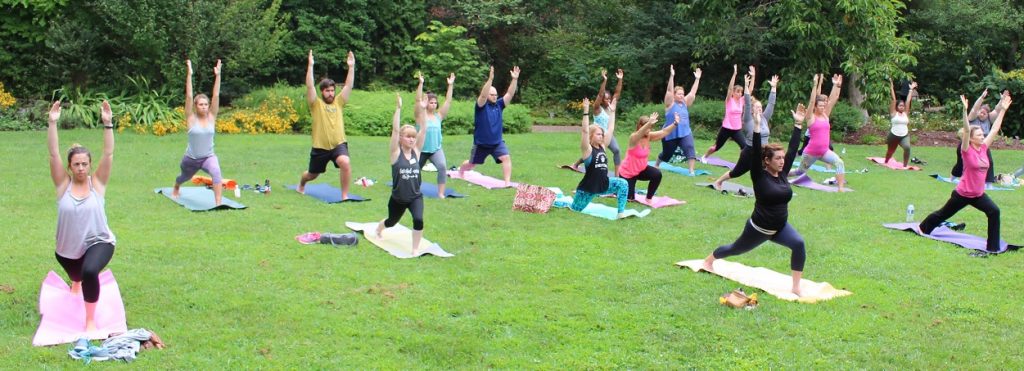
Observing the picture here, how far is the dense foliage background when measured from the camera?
23312 millimetres

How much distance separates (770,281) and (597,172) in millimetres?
3810

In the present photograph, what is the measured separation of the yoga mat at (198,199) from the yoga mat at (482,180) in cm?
429

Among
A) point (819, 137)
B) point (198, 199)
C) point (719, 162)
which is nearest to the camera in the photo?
point (198, 199)

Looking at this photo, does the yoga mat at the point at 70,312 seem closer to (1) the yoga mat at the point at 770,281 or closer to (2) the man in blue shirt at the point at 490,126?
(1) the yoga mat at the point at 770,281

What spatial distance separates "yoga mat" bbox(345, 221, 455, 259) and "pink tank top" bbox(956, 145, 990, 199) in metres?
6.41

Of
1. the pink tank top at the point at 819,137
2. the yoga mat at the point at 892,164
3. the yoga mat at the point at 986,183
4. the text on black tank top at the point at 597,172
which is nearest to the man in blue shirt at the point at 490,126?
the text on black tank top at the point at 597,172

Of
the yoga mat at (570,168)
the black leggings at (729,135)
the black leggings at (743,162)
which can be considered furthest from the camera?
the yoga mat at (570,168)

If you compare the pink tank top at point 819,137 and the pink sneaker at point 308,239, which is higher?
the pink tank top at point 819,137

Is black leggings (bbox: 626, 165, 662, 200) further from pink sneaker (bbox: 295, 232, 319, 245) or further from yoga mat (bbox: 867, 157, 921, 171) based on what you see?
yoga mat (bbox: 867, 157, 921, 171)

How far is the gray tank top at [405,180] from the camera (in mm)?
9962

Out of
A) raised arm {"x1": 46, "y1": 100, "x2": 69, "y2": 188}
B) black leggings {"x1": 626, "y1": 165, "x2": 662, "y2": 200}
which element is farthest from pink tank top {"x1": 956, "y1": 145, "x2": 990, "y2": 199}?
raised arm {"x1": 46, "y1": 100, "x2": 69, "y2": 188}

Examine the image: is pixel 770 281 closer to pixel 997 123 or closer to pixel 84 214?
pixel 997 123

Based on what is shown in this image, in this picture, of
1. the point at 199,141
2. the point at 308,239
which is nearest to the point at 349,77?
the point at 199,141

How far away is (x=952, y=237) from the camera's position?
38.5 feet
